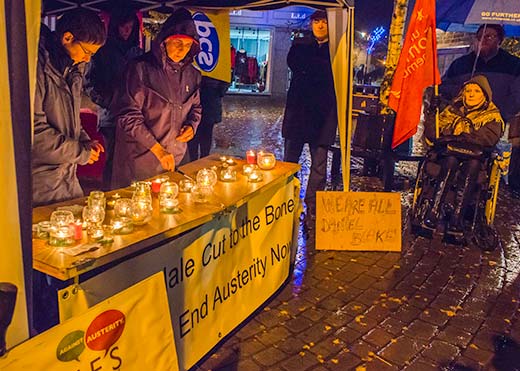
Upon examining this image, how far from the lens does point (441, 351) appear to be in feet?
11.3

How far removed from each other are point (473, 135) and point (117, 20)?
13.1 ft

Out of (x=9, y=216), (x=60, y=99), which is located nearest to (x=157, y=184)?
(x=60, y=99)

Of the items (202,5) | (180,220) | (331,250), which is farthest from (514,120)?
(180,220)

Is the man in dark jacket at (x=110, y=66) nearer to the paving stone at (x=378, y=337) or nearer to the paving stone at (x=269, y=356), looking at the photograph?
the paving stone at (x=269, y=356)

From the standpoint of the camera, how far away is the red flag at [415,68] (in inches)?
206

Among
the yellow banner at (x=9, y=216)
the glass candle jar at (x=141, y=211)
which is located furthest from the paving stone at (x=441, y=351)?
the yellow banner at (x=9, y=216)

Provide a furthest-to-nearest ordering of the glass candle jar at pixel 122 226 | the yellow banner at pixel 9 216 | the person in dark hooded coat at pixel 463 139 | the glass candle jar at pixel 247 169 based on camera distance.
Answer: the person in dark hooded coat at pixel 463 139, the glass candle jar at pixel 247 169, the glass candle jar at pixel 122 226, the yellow banner at pixel 9 216

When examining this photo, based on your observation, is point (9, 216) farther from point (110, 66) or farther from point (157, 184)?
point (110, 66)

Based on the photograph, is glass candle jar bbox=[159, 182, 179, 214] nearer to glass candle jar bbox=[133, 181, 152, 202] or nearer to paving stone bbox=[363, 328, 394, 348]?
glass candle jar bbox=[133, 181, 152, 202]

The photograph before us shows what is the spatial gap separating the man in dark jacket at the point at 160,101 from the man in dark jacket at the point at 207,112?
7.65ft

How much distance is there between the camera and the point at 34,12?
170cm

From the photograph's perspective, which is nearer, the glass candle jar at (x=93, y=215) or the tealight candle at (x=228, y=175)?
the glass candle jar at (x=93, y=215)

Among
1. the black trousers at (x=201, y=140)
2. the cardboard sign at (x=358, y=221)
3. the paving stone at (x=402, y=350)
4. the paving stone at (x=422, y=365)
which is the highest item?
the black trousers at (x=201, y=140)

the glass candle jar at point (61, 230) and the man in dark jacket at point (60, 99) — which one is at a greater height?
the man in dark jacket at point (60, 99)
